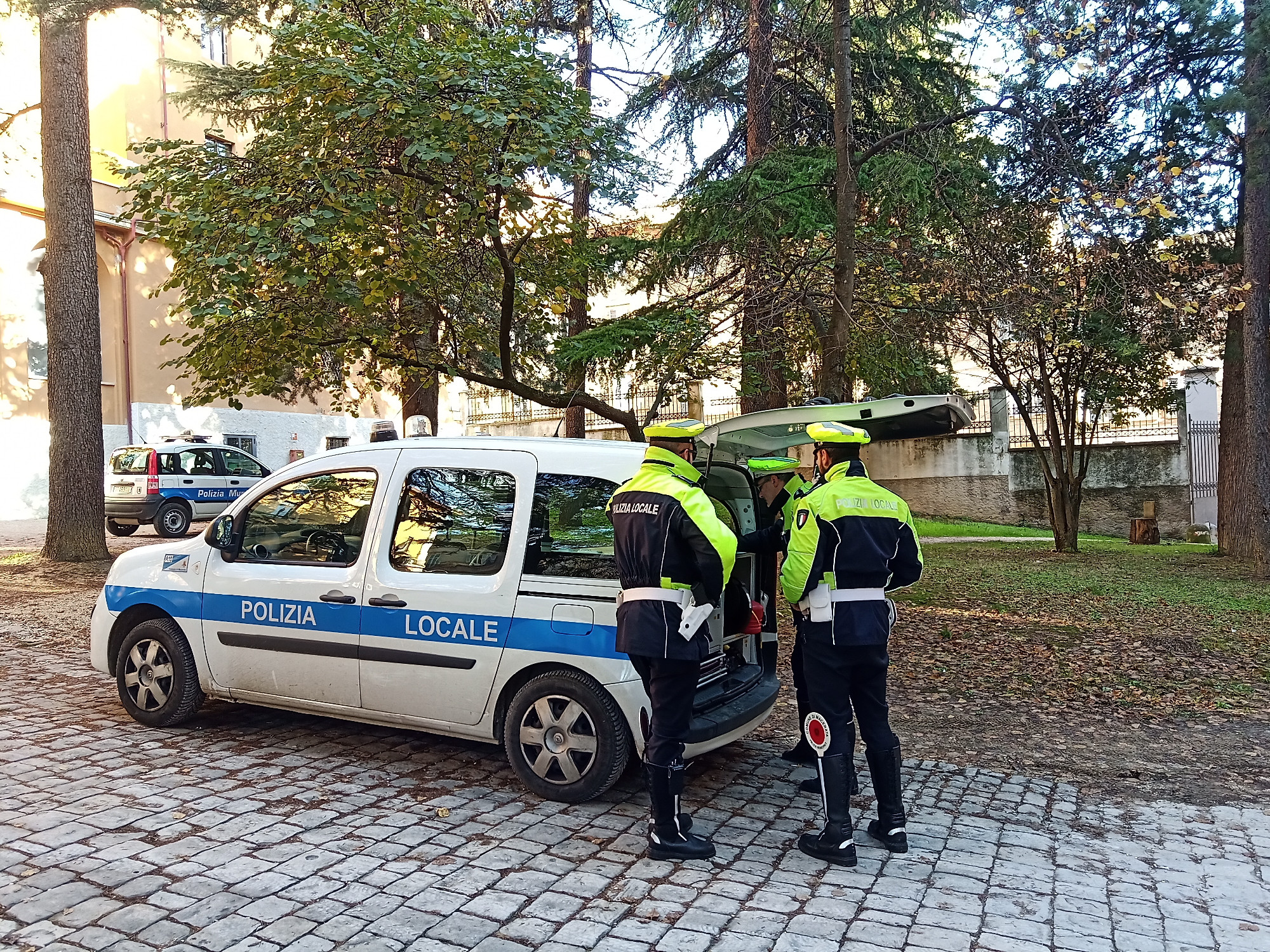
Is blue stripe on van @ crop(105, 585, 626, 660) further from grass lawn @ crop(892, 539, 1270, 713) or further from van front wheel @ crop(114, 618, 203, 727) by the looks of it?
grass lawn @ crop(892, 539, 1270, 713)

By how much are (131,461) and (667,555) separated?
53.8ft

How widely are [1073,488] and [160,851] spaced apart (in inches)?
612

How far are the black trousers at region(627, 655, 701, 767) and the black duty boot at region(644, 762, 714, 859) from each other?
49mm

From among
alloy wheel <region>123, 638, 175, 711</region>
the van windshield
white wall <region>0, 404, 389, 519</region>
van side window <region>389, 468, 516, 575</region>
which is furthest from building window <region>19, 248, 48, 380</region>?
van side window <region>389, 468, 516, 575</region>

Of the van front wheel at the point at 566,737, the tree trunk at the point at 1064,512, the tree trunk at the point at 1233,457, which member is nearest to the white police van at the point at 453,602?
the van front wheel at the point at 566,737

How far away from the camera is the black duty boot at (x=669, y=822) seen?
13.4ft

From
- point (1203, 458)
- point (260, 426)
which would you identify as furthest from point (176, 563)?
point (260, 426)

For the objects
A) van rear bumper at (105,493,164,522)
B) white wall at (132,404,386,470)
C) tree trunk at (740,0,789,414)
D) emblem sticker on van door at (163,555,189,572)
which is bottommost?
van rear bumper at (105,493,164,522)

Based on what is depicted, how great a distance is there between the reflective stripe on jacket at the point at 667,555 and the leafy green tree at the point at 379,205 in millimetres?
4056

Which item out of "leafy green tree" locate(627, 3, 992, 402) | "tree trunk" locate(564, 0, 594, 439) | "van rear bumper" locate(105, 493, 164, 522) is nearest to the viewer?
"leafy green tree" locate(627, 3, 992, 402)

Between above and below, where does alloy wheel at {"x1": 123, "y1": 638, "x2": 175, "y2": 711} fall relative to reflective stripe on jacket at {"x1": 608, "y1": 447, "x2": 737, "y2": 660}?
below

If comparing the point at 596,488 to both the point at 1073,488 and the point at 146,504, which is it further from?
the point at 146,504

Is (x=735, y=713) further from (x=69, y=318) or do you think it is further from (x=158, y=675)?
(x=69, y=318)

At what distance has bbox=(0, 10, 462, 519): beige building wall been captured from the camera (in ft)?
67.1
